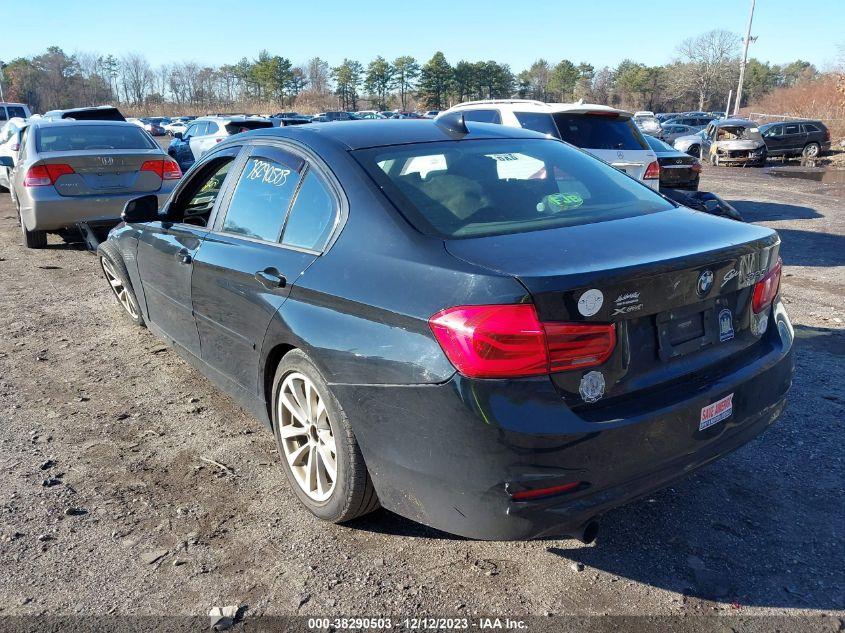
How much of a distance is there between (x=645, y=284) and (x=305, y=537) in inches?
69.9

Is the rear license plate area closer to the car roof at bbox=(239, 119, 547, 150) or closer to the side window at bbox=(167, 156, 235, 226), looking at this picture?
the car roof at bbox=(239, 119, 547, 150)

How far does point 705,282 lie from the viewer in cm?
251

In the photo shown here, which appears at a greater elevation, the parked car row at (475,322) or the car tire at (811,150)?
the parked car row at (475,322)

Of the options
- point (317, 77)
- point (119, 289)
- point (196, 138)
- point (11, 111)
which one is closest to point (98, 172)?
point (119, 289)

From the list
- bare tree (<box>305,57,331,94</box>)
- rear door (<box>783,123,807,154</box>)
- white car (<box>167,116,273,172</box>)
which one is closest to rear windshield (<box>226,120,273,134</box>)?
white car (<box>167,116,273,172</box>)

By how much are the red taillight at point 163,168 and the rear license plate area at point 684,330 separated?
7.96m

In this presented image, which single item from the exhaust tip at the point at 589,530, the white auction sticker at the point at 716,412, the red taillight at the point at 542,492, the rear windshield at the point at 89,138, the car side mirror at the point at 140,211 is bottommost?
the exhaust tip at the point at 589,530

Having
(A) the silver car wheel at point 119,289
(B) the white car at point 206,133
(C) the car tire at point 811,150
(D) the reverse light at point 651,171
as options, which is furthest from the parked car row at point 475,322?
(C) the car tire at point 811,150

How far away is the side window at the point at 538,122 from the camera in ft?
25.2

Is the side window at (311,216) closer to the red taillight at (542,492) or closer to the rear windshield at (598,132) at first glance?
the red taillight at (542,492)

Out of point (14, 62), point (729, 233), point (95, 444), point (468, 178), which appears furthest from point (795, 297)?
point (14, 62)

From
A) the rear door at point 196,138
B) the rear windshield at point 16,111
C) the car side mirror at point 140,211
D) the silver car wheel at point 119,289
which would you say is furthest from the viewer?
the rear windshield at point 16,111

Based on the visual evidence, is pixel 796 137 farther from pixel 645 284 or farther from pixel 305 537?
pixel 305 537

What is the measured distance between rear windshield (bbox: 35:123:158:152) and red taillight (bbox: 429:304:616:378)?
8.31 metres
